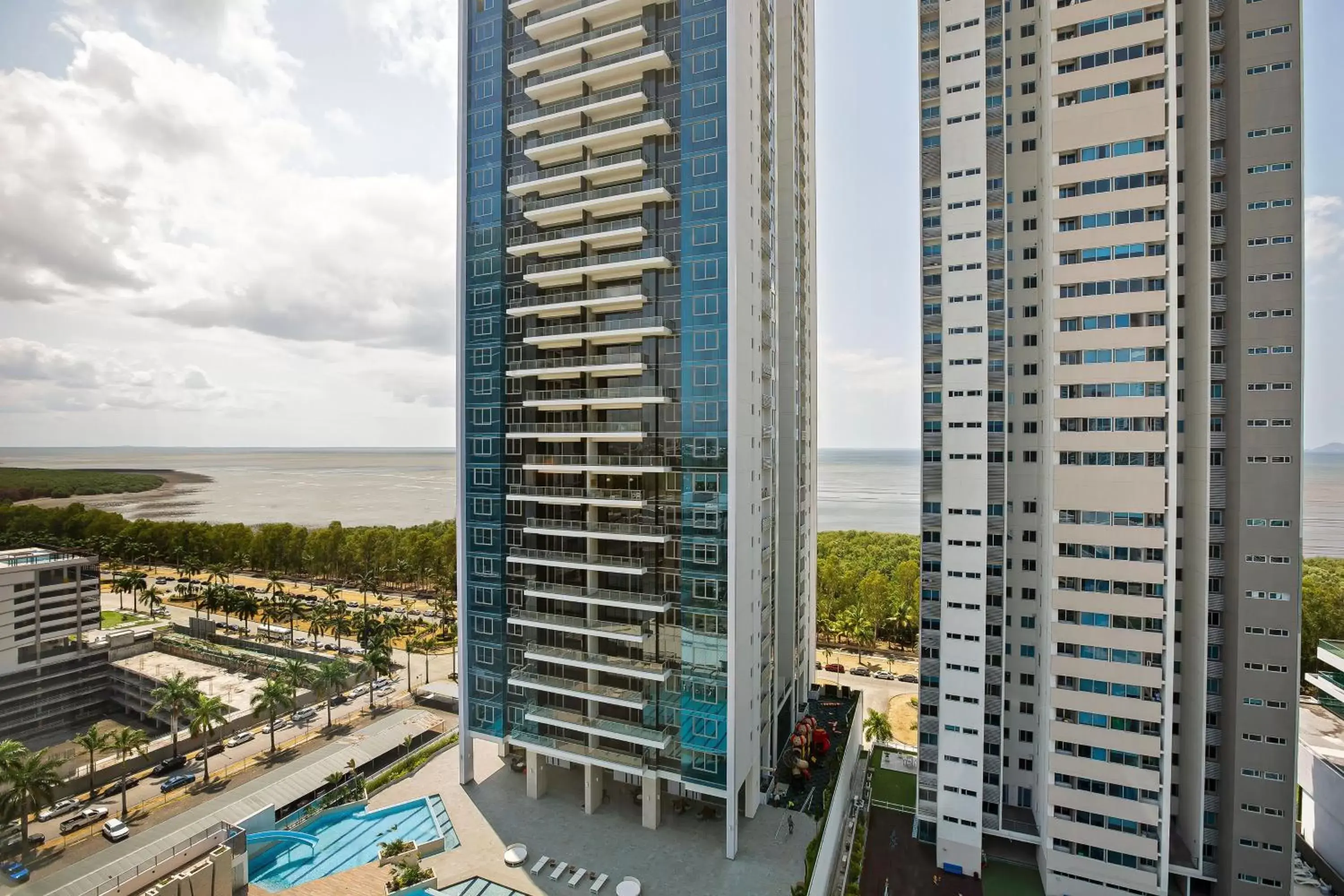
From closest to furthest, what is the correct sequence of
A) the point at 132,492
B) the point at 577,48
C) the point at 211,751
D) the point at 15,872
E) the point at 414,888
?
the point at 15,872 → the point at 132,492 → the point at 414,888 → the point at 577,48 → the point at 211,751

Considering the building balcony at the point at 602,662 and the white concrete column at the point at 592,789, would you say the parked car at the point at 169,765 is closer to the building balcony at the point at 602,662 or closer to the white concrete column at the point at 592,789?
the building balcony at the point at 602,662

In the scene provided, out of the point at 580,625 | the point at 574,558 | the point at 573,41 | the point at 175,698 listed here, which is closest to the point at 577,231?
the point at 573,41

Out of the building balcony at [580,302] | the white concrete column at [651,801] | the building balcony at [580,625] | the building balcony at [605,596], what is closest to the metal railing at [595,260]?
the building balcony at [580,302]

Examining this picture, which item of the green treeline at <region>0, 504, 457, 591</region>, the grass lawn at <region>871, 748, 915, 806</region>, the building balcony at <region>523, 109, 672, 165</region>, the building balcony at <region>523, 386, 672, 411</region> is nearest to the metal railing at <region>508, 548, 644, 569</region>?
the building balcony at <region>523, 386, 672, 411</region>

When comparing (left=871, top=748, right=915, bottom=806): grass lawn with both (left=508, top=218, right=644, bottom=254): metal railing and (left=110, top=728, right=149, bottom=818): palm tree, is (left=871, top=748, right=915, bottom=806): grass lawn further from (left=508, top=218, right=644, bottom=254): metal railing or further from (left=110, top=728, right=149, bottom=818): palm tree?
(left=110, top=728, right=149, bottom=818): palm tree

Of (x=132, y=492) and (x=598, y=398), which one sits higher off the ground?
(x=598, y=398)

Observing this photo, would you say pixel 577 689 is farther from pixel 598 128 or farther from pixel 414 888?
pixel 598 128
